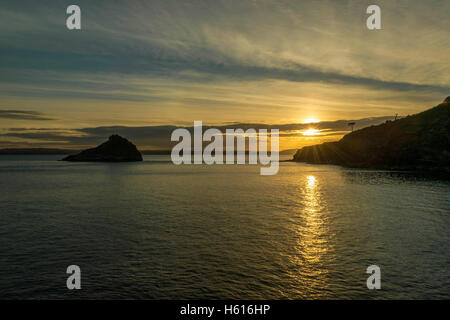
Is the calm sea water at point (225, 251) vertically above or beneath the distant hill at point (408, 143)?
beneath

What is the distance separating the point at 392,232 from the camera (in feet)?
90.1

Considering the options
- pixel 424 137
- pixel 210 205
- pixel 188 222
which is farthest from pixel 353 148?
pixel 188 222

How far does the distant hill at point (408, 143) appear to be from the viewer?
122 meters

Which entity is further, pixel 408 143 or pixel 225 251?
pixel 408 143

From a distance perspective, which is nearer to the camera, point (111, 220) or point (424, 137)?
point (111, 220)

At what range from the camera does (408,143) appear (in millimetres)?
137125

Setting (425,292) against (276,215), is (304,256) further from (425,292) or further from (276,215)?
(276,215)

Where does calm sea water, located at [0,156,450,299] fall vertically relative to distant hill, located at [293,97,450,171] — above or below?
below

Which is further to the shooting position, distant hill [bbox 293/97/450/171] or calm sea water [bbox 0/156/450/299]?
distant hill [bbox 293/97/450/171]

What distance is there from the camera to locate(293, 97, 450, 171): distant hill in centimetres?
12200

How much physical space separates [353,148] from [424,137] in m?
53.3

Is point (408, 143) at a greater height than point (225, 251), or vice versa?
point (408, 143)

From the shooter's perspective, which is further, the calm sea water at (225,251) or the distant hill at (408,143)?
the distant hill at (408,143)
